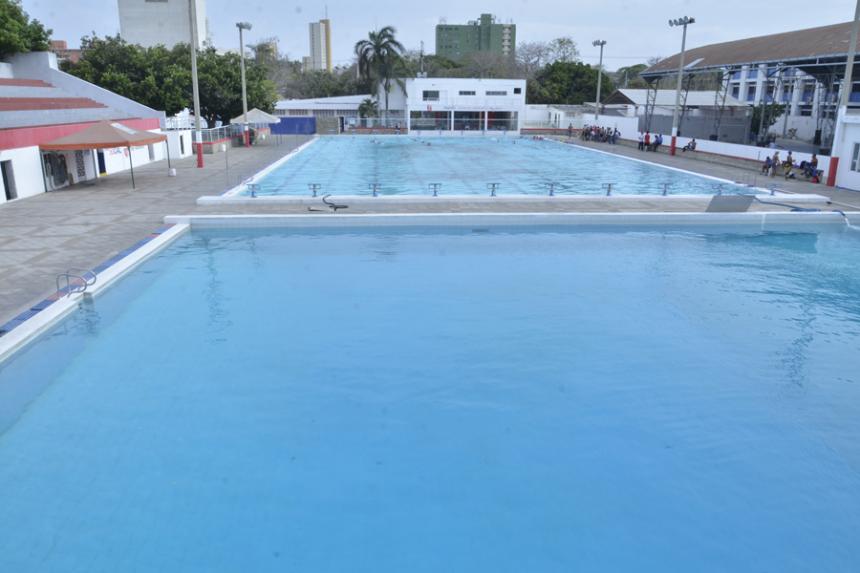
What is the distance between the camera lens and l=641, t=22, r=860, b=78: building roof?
34031mm

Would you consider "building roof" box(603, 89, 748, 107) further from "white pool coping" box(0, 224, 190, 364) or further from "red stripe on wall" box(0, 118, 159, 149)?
"white pool coping" box(0, 224, 190, 364)

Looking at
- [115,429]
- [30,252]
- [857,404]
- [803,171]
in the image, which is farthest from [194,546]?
[803,171]

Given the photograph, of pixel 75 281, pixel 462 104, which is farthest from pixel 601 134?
pixel 75 281

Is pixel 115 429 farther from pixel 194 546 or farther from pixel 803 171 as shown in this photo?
pixel 803 171

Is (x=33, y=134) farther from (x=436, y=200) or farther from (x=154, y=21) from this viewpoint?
(x=154, y=21)

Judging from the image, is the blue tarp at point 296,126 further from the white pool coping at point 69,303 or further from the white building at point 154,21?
the white pool coping at point 69,303

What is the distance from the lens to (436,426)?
734 centimetres

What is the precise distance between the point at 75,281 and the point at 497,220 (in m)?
9.76

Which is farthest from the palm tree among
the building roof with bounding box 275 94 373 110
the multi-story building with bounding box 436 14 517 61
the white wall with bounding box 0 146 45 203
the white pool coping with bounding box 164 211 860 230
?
the multi-story building with bounding box 436 14 517 61

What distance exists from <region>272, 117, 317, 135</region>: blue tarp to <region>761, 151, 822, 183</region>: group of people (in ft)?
122

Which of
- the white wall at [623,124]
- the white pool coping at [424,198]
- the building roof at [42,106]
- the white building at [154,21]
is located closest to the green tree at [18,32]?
the building roof at [42,106]

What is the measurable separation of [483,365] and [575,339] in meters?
1.79

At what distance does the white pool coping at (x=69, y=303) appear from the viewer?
8.30 metres

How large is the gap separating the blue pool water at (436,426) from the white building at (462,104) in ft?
153
